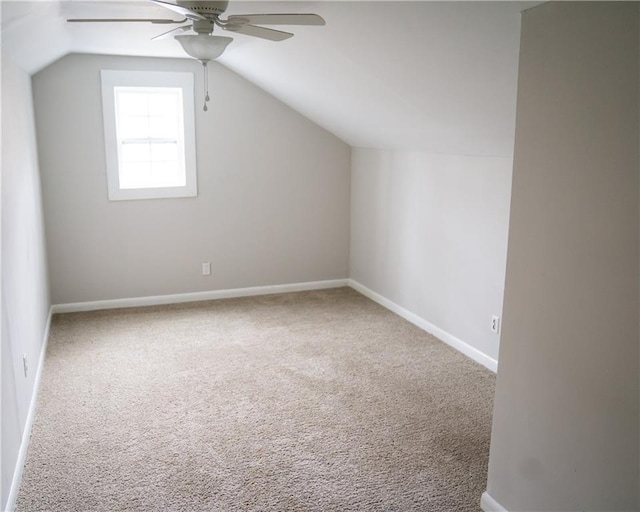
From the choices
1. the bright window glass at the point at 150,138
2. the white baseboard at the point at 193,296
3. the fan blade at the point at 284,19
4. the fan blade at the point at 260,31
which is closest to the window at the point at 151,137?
the bright window glass at the point at 150,138

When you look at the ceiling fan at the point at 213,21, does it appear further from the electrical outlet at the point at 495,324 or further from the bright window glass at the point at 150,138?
the bright window glass at the point at 150,138

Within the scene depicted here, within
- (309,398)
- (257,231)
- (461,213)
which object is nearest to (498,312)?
(461,213)

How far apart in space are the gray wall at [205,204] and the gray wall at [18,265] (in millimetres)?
405

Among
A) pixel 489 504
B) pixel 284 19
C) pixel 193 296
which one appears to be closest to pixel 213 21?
pixel 284 19

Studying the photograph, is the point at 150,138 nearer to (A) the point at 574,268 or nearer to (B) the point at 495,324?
(B) the point at 495,324

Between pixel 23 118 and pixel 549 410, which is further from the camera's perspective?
pixel 23 118

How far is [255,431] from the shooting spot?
291 cm

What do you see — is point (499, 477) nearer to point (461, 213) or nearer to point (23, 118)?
point (461, 213)

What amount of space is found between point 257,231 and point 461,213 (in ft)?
6.89

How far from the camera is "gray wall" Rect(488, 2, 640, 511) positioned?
1643 millimetres

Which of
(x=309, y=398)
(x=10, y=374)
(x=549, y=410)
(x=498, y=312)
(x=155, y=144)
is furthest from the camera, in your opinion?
(x=155, y=144)

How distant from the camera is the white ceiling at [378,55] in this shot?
91.4 inches

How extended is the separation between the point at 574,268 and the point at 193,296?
12.9 ft

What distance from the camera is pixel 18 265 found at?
117 inches
